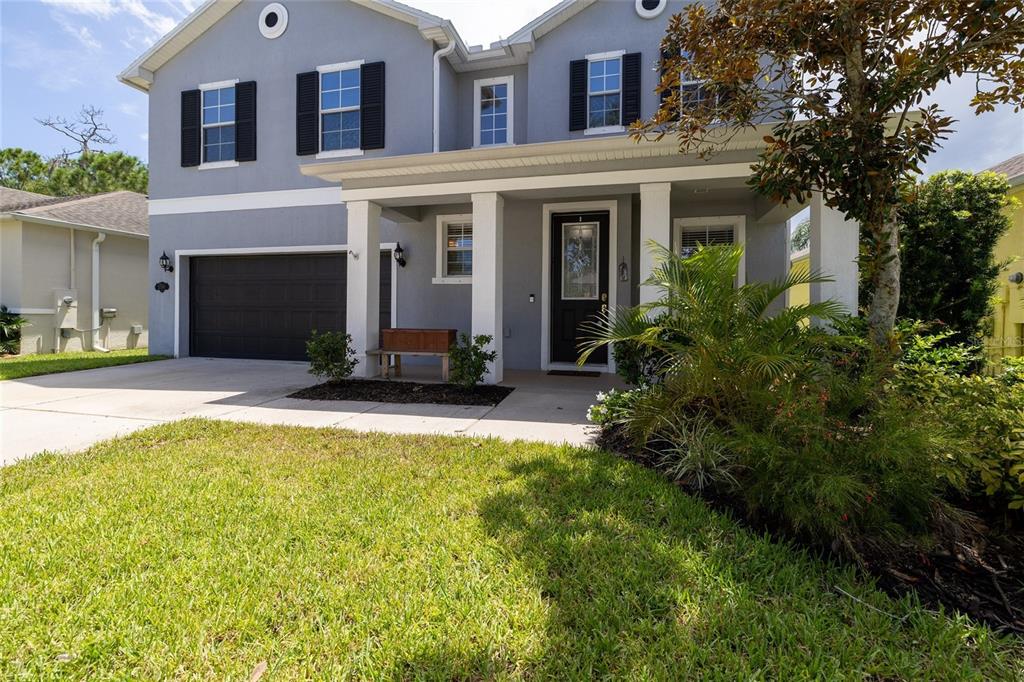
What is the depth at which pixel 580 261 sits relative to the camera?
8.66 metres

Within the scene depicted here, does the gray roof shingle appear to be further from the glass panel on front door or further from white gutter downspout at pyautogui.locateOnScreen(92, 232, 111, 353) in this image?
the glass panel on front door

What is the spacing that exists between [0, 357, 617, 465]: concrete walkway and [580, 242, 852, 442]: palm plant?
1053mm

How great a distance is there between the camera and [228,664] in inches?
66.5

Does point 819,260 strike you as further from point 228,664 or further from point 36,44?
point 36,44

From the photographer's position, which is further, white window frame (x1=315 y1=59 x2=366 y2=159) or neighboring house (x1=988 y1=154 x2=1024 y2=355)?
white window frame (x1=315 y1=59 x2=366 y2=159)

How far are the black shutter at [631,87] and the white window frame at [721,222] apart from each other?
1944mm

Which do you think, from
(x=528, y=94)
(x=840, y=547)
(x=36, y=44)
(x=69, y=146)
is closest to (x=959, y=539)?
(x=840, y=547)

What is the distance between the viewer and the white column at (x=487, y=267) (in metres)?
6.86

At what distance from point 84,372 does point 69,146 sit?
22.5 meters

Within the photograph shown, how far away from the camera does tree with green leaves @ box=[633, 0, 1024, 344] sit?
11.0 ft

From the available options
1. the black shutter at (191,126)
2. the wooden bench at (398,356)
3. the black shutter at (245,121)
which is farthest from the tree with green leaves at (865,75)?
the black shutter at (191,126)

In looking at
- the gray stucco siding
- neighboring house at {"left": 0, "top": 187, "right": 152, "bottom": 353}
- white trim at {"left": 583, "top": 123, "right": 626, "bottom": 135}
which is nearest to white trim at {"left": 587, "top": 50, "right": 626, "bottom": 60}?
white trim at {"left": 583, "top": 123, "right": 626, "bottom": 135}

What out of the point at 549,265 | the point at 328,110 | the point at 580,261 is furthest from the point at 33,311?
the point at 580,261

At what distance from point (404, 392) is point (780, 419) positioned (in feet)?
15.8
